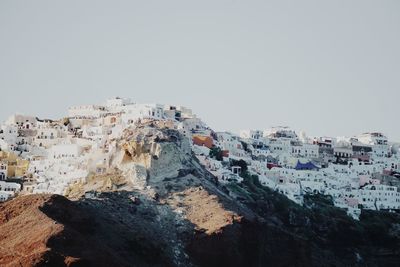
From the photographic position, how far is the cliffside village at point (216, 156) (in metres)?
82.7

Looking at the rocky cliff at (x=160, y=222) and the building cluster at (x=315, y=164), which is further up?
the building cluster at (x=315, y=164)

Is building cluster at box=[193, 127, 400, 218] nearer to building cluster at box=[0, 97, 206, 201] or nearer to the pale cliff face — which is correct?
building cluster at box=[0, 97, 206, 201]

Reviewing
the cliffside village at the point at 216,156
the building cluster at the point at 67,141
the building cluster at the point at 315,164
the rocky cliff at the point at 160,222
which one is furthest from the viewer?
the building cluster at the point at 315,164

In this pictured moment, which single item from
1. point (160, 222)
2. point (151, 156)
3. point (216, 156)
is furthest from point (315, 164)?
point (160, 222)

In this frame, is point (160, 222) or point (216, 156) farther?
point (216, 156)

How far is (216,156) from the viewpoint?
88.5 m

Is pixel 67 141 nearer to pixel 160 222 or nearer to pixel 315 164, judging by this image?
pixel 315 164

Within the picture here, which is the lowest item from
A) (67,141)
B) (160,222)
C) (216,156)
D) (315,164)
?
(160,222)

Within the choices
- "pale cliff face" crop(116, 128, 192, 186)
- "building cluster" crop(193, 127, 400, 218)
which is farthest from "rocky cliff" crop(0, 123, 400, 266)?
"building cluster" crop(193, 127, 400, 218)

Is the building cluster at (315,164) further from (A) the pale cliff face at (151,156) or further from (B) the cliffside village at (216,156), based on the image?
(A) the pale cliff face at (151,156)

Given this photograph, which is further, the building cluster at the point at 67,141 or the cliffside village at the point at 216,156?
the cliffside village at the point at 216,156

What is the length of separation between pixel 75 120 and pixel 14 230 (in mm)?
40661

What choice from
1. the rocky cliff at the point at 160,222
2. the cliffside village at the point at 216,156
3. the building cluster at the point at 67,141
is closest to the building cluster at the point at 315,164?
the cliffside village at the point at 216,156

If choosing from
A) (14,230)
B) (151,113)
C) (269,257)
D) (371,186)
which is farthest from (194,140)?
(14,230)
